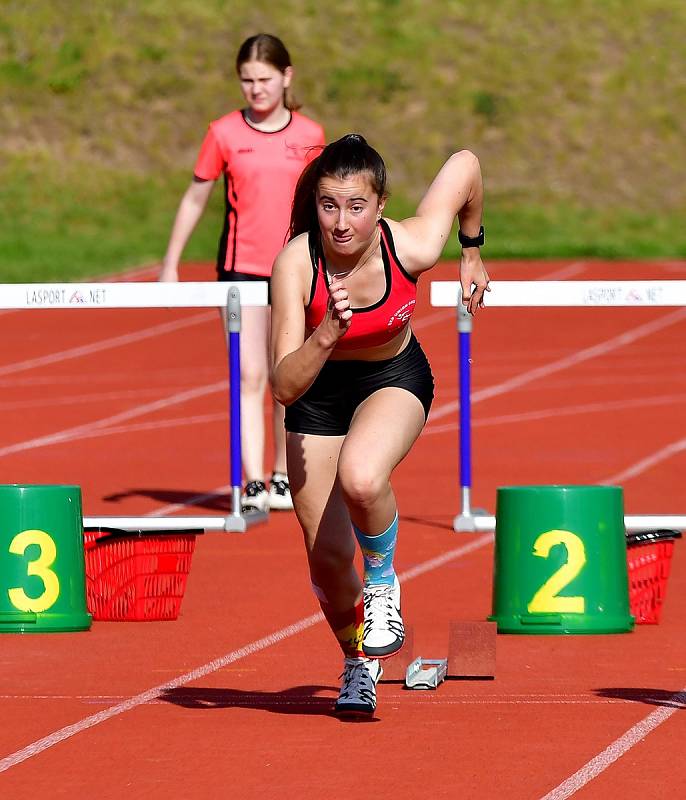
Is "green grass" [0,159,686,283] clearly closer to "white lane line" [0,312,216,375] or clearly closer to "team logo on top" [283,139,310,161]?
"white lane line" [0,312,216,375]

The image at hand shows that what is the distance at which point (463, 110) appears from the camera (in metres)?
34.2

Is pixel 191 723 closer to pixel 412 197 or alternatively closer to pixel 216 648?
pixel 216 648

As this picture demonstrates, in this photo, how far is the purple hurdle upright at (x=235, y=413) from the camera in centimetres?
941

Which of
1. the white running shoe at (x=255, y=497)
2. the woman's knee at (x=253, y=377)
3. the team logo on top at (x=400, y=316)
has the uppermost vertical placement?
the woman's knee at (x=253, y=377)

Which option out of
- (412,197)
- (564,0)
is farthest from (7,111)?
(564,0)

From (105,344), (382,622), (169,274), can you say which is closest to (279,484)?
(169,274)

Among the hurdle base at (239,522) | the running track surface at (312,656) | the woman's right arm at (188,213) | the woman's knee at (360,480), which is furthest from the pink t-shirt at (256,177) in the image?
the woman's knee at (360,480)

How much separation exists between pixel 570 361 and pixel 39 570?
36.1 ft

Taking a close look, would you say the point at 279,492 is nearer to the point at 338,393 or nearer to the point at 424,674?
the point at 424,674

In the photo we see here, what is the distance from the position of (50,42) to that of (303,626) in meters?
28.7

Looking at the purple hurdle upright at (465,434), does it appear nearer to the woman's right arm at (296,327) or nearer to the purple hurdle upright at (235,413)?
the purple hurdle upright at (235,413)

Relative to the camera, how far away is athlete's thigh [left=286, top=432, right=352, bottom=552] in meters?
5.80

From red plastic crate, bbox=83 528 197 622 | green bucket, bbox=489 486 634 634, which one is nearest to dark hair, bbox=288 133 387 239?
green bucket, bbox=489 486 634 634

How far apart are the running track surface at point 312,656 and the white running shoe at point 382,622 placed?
24cm
